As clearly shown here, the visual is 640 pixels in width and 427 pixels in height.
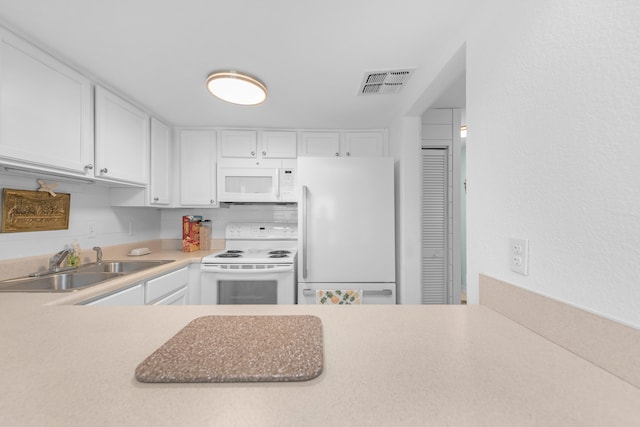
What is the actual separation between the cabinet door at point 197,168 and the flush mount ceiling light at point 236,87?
1.02 m

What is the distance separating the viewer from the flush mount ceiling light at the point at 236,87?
160 centimetres

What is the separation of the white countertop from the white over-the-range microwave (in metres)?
1.96

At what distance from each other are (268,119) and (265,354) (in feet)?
7.40

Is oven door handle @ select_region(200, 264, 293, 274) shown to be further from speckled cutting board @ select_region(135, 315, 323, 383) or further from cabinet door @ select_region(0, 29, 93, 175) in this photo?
speckled cutting board @ select_region(135, 315, 323, 383)

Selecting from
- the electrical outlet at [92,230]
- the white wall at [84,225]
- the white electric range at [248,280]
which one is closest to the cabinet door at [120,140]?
the white wall at [84,225]

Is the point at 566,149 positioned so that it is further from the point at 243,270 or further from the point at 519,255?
the point at 243,270

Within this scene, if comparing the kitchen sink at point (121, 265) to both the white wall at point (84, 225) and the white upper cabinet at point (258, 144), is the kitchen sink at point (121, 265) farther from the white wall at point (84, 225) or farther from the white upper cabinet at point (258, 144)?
the white upper cabinet at point (258, 144)

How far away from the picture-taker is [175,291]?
204cm

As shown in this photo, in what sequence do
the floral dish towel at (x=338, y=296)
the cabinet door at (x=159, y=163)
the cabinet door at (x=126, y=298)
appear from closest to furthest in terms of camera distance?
the cabinet door at (x=126, y=298), the floral dish towel at (x=338, y=296), the cabinet door at (x=159, y=163)

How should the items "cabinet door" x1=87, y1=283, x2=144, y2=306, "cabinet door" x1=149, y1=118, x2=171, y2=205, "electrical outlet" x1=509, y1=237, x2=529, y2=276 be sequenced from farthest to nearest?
"cabinet door" x1=149, y1=118, x2=171, y2=205, "cabinet door" x1=87, y1=283, x2=144, y2=306, "electrical outlet" x1=509, y1=237, x2=529, y2=276

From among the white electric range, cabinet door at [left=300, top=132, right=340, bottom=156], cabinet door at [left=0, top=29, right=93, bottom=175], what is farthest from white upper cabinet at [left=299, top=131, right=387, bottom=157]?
cabinet door at [left=0, top=29, right=93, bottom=175]

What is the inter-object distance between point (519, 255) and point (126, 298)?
199 centimetres

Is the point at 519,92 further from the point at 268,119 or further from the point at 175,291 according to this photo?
the point at 175,291

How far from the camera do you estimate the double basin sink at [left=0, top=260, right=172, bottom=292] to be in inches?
55.3
